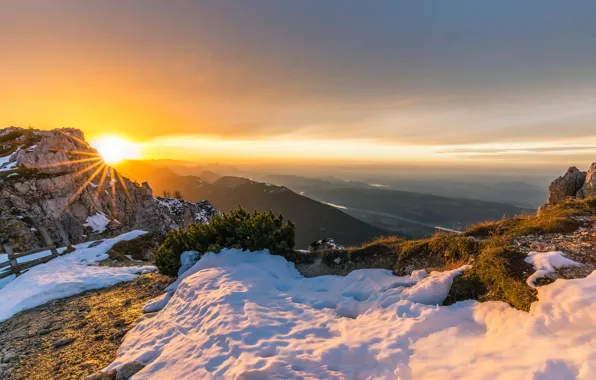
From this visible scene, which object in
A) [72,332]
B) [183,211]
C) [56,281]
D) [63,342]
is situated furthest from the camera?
[183,211]

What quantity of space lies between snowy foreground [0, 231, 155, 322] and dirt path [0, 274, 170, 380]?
2.77ft

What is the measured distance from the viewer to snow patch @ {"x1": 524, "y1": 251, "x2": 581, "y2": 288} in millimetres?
5523

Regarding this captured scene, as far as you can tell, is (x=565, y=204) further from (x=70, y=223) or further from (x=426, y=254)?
(x=70, y=223)

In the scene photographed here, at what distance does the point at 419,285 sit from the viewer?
273 inches

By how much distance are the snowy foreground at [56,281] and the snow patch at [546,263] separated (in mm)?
15940

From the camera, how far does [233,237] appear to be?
38.9 ft

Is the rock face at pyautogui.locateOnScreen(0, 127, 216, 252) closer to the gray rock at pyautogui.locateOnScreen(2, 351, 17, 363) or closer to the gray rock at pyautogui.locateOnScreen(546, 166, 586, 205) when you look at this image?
the gray rock at pyautogui.locateOnScreen(2, 351, 17, 363)

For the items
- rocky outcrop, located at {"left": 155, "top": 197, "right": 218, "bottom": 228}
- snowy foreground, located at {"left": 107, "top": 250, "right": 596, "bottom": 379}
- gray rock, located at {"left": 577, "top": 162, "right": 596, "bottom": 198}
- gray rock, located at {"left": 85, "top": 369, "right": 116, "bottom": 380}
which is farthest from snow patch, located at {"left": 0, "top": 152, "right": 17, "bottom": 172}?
gray rock, located at {"left": 577, "top": 162, "right": 596, "bottom": 198}

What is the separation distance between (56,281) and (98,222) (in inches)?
1221

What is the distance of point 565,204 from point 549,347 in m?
9.14

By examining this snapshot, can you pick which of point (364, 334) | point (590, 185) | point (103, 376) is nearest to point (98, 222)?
point (103, 376)

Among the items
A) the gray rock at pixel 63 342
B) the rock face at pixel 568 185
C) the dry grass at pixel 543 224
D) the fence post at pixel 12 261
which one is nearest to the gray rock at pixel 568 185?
the rock face at pixel 568 185

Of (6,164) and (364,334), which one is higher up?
(6,164)

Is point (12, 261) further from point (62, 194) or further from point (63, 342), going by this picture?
point (62, 194)
